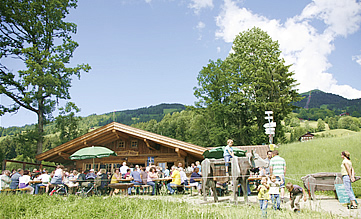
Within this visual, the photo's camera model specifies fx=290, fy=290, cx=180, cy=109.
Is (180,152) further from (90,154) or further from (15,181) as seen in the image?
(15,181)

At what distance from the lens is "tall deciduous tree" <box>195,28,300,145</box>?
88.5 ft

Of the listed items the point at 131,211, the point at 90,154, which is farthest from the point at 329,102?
the point at 131,211

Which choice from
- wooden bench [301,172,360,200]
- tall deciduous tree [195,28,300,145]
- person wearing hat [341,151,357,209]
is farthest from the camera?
tall deciduous tree [195,28,300,145]

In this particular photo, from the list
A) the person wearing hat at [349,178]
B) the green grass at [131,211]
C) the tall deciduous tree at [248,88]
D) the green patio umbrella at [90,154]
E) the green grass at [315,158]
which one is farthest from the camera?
the tall deciduous tree at [248,88]

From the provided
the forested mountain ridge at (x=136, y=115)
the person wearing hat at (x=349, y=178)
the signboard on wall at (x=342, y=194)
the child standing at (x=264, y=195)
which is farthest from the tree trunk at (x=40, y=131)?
the forested mountain ridge at (x=136, y=115)

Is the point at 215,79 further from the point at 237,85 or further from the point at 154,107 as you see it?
the point at 154,107

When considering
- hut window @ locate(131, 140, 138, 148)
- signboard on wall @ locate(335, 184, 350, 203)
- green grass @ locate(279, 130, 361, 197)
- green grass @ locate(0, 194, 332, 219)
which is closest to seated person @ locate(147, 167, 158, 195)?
green grass @ locate(0, 194, 332, 219)

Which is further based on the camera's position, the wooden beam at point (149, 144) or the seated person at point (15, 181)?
the wooden beam at point (149, 144)

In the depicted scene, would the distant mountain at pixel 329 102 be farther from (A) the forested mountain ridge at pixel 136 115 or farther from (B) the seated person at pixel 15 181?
(B) the seated person at pixel 15 181

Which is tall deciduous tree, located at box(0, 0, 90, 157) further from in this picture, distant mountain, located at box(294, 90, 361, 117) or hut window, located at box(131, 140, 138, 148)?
distant mountain, located at box(294, 90, 361, 117)

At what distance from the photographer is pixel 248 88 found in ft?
91.1

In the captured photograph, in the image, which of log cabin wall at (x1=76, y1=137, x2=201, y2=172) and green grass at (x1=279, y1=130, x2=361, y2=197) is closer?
green grass at (x1=279, y1=130, x2=361, y2=197)

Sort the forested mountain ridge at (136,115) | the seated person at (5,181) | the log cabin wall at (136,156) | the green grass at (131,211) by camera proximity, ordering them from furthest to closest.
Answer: the forested mountain ridge at (136,115), the log cabin wall at (136,156), the seated person at (5,181), the green grass at (131,211)

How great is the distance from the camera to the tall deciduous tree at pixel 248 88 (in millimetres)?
26969
